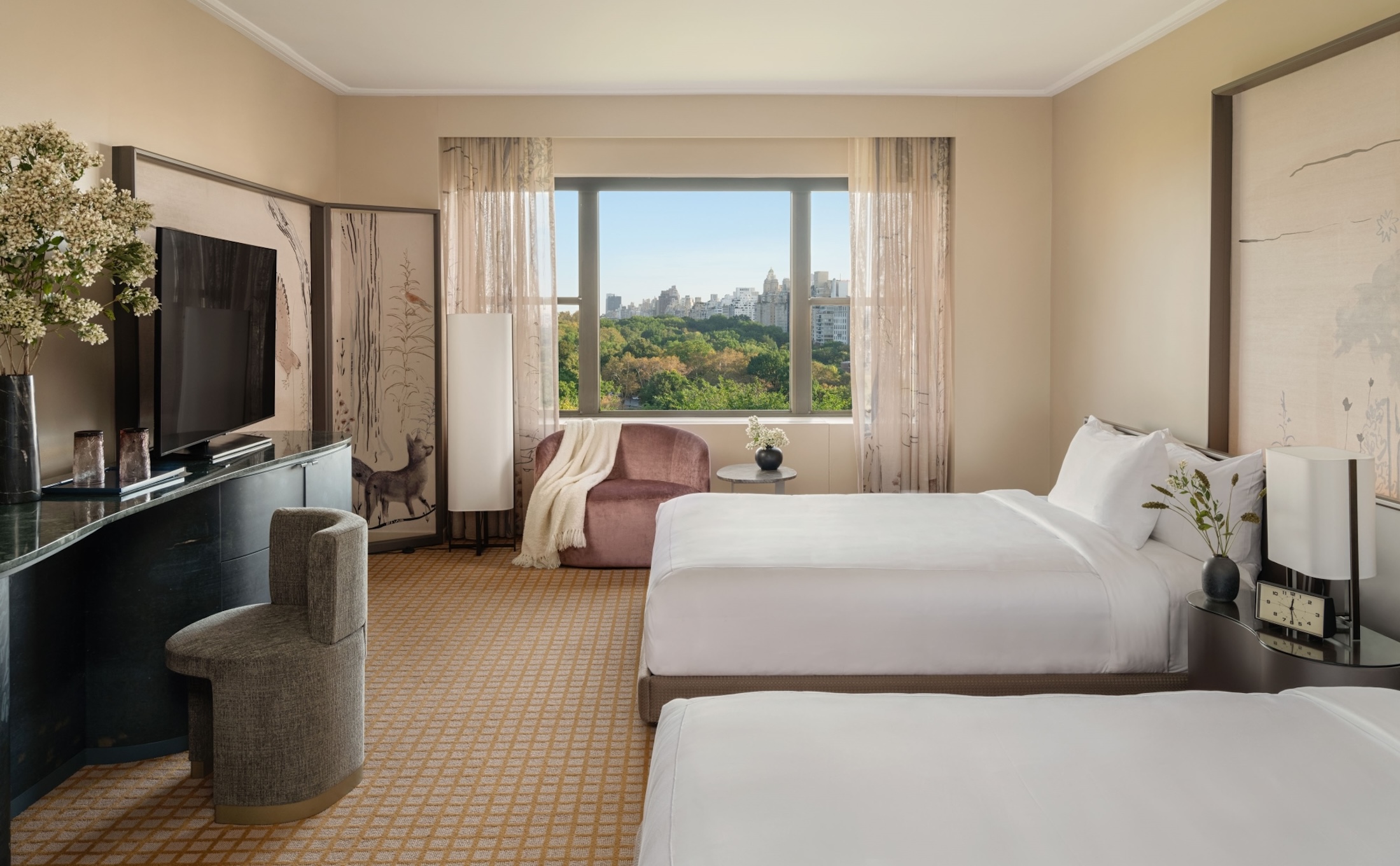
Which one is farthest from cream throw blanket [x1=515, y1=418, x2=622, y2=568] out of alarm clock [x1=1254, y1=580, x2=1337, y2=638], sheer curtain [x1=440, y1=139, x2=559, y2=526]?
alarm clock [x1=1254, y1=580, x2=1337, y2=638]

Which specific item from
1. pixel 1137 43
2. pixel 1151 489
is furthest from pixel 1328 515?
pixel 1137 43

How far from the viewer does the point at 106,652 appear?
9.32 feet

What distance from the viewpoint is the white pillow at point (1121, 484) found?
340 cm

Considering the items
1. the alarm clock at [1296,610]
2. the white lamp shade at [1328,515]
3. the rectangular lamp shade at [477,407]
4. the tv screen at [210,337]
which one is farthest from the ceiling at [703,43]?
the alarm clock at [1296,610]

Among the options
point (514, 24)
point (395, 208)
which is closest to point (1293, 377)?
point (514, 24)

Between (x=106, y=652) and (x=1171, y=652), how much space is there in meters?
3.43

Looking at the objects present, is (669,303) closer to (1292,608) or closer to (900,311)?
(900,311)

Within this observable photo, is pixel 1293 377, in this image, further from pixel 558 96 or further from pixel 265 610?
pixel 558 96

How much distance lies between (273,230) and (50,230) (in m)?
2.53

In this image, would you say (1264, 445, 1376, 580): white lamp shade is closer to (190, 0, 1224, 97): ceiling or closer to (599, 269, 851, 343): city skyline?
(190, 0, 1224, 97): ceiling

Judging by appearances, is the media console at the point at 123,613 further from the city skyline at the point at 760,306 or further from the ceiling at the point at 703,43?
the city skyline at the point at 760,306

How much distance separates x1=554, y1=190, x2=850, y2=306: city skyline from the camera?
6215mm

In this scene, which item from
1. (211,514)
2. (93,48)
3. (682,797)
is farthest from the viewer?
(93,48)

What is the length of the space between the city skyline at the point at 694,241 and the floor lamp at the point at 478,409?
0.91m
